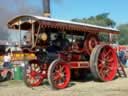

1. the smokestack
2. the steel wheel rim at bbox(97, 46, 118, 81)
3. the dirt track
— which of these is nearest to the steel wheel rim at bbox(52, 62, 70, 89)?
the dirt track

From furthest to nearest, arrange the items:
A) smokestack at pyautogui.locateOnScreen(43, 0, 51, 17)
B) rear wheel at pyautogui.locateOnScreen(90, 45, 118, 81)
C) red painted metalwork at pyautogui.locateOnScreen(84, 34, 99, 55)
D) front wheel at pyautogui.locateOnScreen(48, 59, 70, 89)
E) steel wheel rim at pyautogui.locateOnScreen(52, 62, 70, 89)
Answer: smokestack at pyautogui.locateOnScreen(43, 0, 51, 17) < red painted metalwork at pyautogui.locateOnScreen(84, 34, 99, 55) < rear wheel at pyautogui.locateOnScreen(90, 45, 118, 81) < steel wheel rim at pyautogui.locateOnScreen(52, 62, 70, 89) < front wheel at pyautogui.locateOnScreen(48, 59, 70, 89)

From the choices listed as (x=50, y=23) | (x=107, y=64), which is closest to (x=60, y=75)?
(x=50, y=23)

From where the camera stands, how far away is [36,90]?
1228 cm

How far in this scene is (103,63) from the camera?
14453 millimetres

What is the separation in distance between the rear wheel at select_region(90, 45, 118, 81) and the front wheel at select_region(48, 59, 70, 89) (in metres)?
1.31

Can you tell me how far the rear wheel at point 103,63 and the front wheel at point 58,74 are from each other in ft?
4.31

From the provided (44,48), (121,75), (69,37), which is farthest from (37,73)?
(121,75)

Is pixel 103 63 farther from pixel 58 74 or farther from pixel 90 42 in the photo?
pixel 58 74

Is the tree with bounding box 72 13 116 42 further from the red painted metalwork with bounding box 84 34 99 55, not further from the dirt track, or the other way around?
the dirt track

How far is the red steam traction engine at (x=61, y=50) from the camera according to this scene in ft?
41.2

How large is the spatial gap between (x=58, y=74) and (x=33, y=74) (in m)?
1.10

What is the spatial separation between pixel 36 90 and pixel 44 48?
153 cm

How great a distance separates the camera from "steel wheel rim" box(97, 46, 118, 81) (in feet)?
46.8

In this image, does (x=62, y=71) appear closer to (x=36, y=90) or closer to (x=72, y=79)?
(x=36, y=90)
